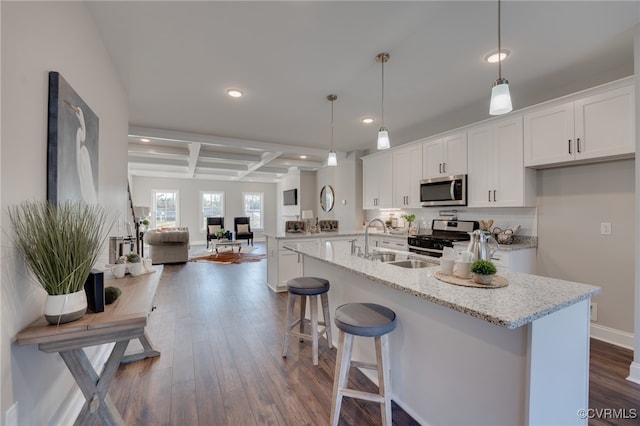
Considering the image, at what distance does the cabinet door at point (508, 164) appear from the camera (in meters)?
3.06

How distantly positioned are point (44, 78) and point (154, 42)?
1102 mm

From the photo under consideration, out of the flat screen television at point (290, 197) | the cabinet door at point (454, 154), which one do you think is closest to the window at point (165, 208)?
the flat screen television at point (290, 197)

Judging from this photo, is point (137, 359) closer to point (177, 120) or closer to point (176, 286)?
point (176, 286)

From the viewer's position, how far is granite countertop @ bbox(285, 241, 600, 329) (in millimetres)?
1092

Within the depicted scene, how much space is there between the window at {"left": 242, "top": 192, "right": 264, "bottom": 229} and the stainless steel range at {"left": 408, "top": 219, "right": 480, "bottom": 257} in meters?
8.37

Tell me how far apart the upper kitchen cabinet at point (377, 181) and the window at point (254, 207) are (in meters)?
6.77

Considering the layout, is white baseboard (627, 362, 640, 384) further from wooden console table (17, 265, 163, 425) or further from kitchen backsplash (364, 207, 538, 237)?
wooden console table (17, 265, 163, 425)

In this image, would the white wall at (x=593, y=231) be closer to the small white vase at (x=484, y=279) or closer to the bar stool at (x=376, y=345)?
the small white vase at (x=484, y=279)

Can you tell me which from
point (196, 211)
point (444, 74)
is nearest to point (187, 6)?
point (444, 74)

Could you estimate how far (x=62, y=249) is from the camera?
3.86 ft

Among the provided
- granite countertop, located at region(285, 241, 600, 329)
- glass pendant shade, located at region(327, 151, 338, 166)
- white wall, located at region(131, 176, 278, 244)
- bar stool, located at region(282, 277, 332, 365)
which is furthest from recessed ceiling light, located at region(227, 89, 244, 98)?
white wall, located at region(131, 176, 278, 244)

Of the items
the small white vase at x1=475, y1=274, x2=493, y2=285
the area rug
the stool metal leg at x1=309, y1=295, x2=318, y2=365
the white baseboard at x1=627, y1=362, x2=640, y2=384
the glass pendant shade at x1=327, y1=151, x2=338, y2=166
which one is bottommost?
the area rug

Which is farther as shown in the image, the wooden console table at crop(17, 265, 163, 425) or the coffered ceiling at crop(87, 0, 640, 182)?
the coffered ceiling at crop(87, 0, 640, 182)

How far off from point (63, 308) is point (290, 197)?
26.6 feet
